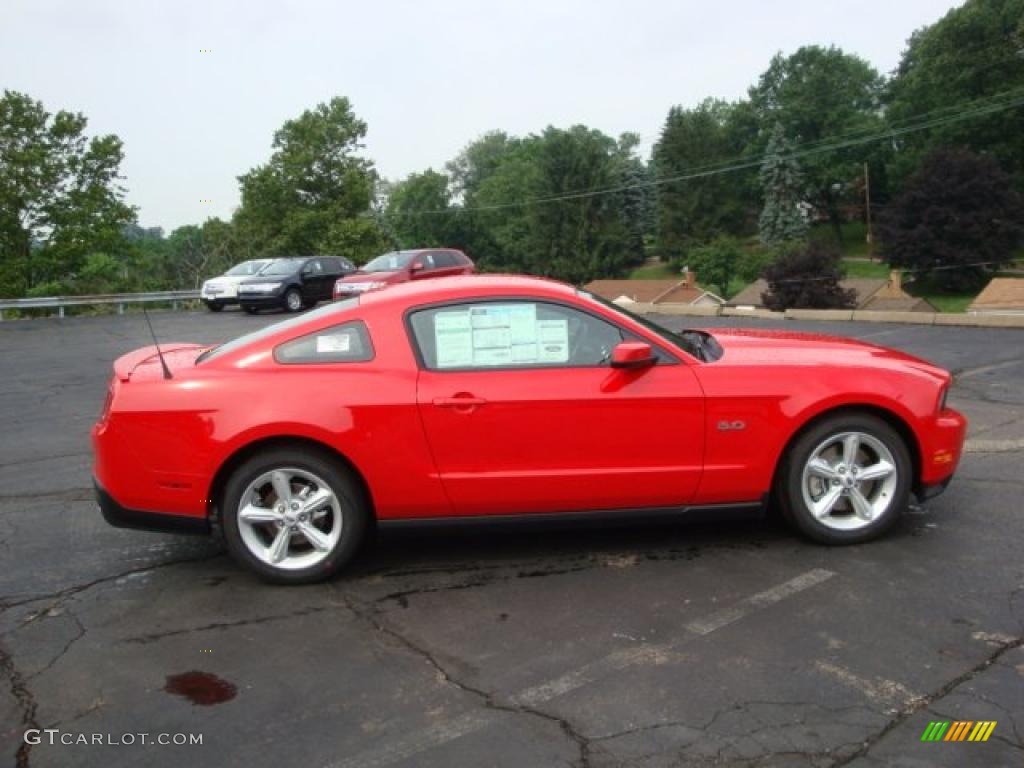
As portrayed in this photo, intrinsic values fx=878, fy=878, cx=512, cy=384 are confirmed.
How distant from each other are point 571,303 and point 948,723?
251cm

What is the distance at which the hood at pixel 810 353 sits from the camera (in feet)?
15.1

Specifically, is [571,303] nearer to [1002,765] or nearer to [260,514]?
[260,514]

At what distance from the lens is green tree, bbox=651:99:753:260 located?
3487 inches

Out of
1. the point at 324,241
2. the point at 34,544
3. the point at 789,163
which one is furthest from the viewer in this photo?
the point at 789,163

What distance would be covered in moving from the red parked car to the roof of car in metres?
17.0

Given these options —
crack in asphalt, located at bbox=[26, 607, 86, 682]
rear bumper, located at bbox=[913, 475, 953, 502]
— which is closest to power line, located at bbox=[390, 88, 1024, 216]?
rear bumper, located at bbox=[913, 475, 953, 502]

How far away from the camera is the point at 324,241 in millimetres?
53375

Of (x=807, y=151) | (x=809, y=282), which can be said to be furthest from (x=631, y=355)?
(x=807, y=151)

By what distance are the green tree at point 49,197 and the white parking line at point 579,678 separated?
37.0 m

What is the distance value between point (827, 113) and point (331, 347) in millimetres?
91399

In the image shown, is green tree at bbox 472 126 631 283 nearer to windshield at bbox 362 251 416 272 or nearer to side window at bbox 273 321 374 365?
windshield at bbox 362 251 416 272

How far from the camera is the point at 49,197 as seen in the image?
35094mm

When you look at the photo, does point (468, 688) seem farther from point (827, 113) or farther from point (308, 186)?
point (827, 113)

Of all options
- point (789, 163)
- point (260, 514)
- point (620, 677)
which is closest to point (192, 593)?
point (260, 514)
